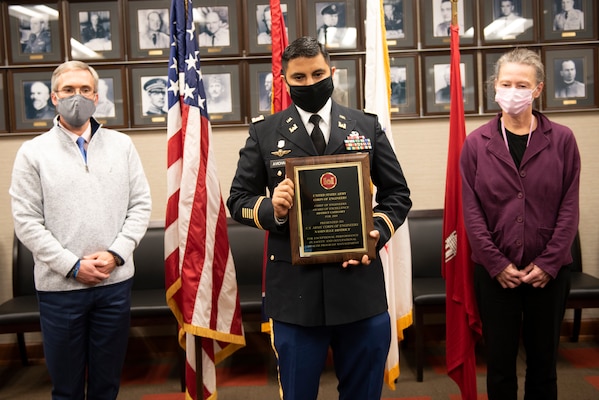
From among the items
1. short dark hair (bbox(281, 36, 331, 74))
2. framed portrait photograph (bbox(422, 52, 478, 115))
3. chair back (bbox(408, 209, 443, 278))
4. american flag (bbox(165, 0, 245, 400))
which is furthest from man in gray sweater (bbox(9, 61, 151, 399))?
framed portrait photograph (bbox(422, 52, 478, 115))

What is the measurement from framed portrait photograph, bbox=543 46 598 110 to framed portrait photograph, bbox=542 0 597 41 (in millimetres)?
92

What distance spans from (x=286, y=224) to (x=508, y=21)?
9.66 feet

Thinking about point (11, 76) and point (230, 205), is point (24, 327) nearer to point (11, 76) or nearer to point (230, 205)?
point (11, 76)

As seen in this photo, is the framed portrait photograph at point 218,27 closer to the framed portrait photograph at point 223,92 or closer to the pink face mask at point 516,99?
the framed portrait photograph at point 223,92

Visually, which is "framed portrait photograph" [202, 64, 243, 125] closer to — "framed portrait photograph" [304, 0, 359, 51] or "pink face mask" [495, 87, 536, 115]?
"framed portrait photograph" [304, 0, 359, 51]

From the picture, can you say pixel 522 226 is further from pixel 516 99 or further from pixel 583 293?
pixel 583 293

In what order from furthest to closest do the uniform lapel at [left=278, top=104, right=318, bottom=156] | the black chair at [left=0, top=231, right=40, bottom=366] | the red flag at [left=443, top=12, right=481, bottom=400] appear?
the black chair at [left=0, top=231, right=40, bottom=366] → the red flag at [left=443, top=12, right=481, bottom=400] → the uniform lapel at [left=278, top=104, right=318, bottom=156]

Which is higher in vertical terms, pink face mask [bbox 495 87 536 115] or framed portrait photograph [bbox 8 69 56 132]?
framed portrait photograph [bbox 8 69 56 132]

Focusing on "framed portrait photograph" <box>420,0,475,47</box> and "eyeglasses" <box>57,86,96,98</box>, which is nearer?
"eyeglasses" <box>57,86,96,98</box>

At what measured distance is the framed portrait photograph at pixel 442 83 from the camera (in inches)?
155

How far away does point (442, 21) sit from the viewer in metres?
3.91

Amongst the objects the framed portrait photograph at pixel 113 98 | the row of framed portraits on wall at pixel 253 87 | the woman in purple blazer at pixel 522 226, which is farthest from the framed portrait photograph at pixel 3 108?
the woman in purple blazer at pixel 522 226

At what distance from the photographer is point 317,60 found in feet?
5.70

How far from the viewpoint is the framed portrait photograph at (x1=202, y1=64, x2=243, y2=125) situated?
3934mm
